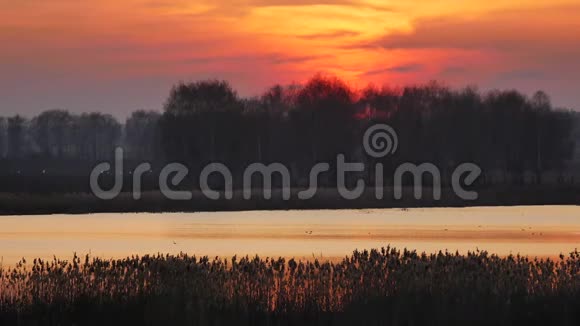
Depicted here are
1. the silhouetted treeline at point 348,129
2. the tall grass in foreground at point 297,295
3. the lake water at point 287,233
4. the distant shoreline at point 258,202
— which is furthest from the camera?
the silhouetted treeline at point 348,129

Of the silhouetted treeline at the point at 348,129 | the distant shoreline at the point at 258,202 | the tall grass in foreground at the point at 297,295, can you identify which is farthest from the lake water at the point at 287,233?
the silhouetted treeline at the point at 348,129

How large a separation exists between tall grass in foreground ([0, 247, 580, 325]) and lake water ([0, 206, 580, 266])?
36.9 feet

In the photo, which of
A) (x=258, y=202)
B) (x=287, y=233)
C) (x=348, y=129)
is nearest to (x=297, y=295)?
(x=287, y=233)

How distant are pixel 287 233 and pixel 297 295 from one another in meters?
31.5

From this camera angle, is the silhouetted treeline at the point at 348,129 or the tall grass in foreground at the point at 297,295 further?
the silhouetted treeline at the point at 348,129

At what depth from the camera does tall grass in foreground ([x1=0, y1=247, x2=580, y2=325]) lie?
20.0 m

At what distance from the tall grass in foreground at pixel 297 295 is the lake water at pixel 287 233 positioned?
36.9ft

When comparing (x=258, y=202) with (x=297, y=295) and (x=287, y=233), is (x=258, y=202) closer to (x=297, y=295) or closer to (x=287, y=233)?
(x=287, y=233)

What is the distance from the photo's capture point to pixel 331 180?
373ft

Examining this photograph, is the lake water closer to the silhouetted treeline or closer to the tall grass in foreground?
the tall grass in foreground

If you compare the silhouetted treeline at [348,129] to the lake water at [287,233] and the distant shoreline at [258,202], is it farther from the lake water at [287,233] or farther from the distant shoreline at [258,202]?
the lake water at [287,233]

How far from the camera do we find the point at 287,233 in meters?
53.8


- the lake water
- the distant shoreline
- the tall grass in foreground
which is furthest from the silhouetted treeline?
the tall grass in foreground

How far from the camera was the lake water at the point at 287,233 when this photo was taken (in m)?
42.5
